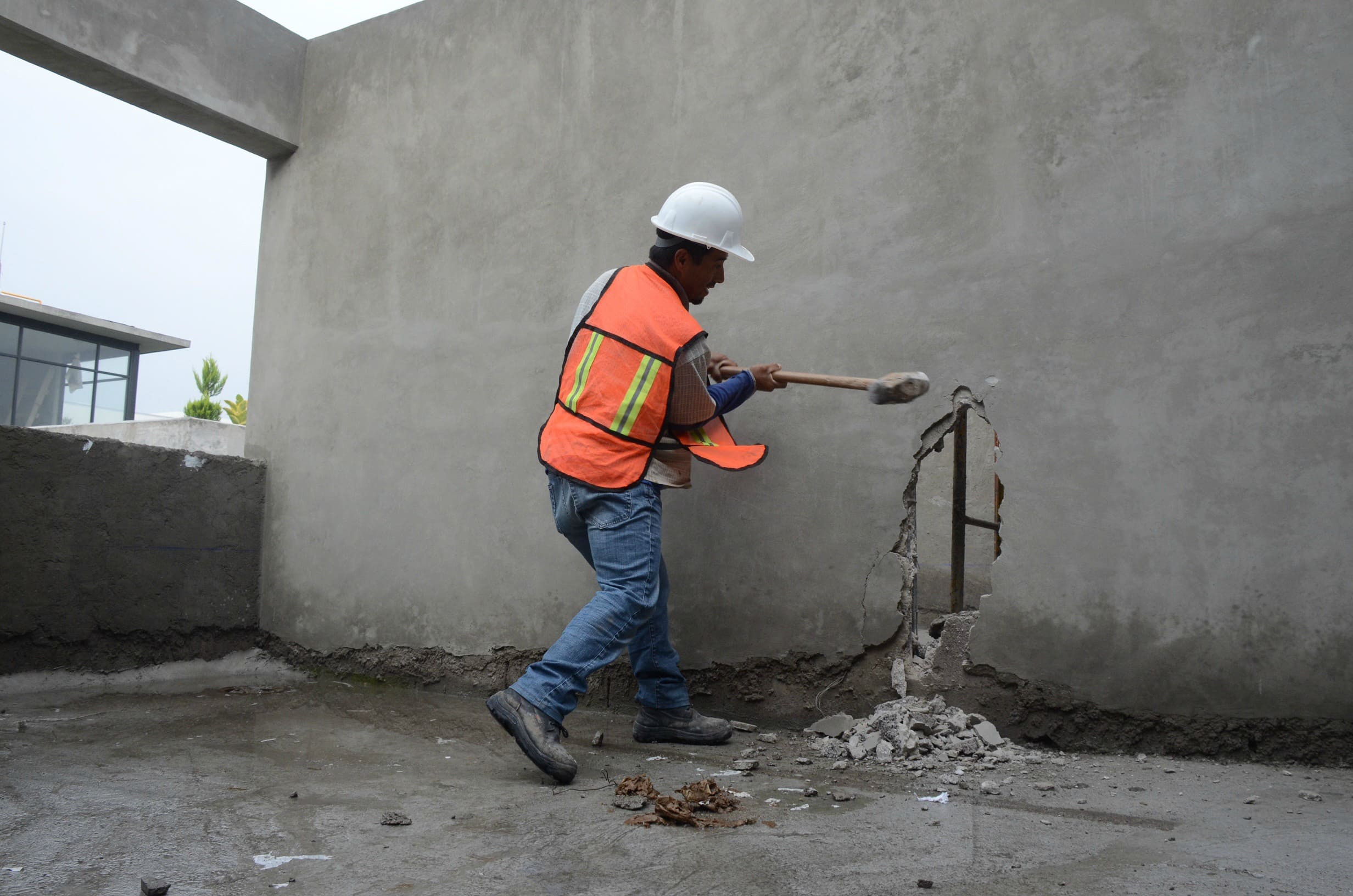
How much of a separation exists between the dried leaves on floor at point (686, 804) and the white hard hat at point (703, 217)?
4.94 ft

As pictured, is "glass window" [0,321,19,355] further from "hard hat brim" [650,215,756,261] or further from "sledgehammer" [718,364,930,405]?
"sledgehammer" [718,364,930,405]

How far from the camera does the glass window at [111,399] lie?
22.3 m

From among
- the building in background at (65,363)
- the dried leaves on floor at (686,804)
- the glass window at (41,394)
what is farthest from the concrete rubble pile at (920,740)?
the glass window at (41,394)

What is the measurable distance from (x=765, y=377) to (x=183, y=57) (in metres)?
3.05

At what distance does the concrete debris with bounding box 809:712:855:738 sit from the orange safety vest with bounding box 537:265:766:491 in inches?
33.1

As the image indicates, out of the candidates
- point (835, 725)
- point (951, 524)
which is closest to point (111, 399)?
point (951, 524)

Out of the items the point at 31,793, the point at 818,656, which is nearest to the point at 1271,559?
the point at 818,656

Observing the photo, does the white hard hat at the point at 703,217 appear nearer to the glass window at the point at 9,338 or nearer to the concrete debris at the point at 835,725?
the concrete debris at the point at 835,725

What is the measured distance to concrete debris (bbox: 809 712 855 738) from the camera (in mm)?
2709

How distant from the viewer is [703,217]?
8.86ft

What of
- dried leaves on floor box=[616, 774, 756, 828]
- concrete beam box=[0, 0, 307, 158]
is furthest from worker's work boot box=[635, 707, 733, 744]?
concrete beam box=[0, 0, 307, 158]

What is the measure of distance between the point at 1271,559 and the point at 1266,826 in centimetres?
78

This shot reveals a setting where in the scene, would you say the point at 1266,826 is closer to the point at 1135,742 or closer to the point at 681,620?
the point at 1135,742

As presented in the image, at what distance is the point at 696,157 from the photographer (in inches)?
127
